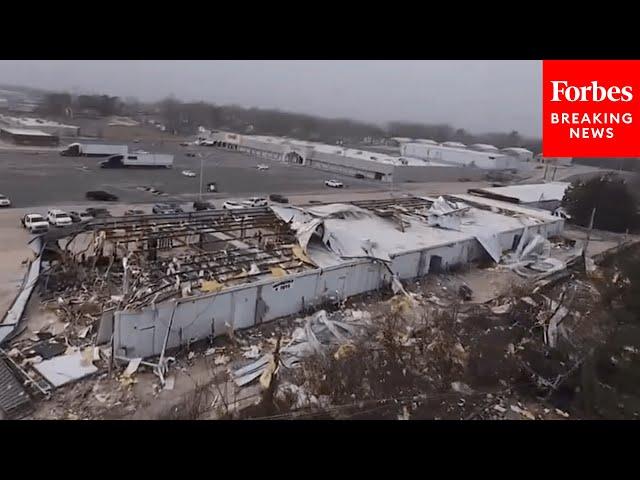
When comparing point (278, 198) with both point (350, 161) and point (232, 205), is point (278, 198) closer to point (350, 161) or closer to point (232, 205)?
point (232, 205)

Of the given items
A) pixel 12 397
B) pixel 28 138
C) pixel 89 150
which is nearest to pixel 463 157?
pixel 89 150

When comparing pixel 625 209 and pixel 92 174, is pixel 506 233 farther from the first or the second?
pixel 92 174

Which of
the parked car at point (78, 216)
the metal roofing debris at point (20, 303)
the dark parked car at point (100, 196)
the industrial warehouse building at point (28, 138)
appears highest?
the industrial warehouse building at point (28, 138)

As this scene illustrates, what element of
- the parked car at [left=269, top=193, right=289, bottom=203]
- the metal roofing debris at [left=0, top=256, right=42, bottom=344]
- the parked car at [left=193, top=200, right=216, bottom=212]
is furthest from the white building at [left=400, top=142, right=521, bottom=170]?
the metal roofing debris at [left=0, top=256, right=42, bottom=344]

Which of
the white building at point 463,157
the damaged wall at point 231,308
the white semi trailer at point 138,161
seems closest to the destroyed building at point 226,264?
the damaged wall at point 231,308

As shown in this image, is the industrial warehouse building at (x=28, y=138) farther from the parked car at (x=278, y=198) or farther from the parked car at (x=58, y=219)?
the parked car at (x=58, y=219)

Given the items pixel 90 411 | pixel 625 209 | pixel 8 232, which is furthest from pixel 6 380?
pixel 625 209

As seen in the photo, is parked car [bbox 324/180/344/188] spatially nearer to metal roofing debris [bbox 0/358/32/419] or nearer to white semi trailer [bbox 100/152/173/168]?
white semi trailer [bbox 100/152/173/168]
